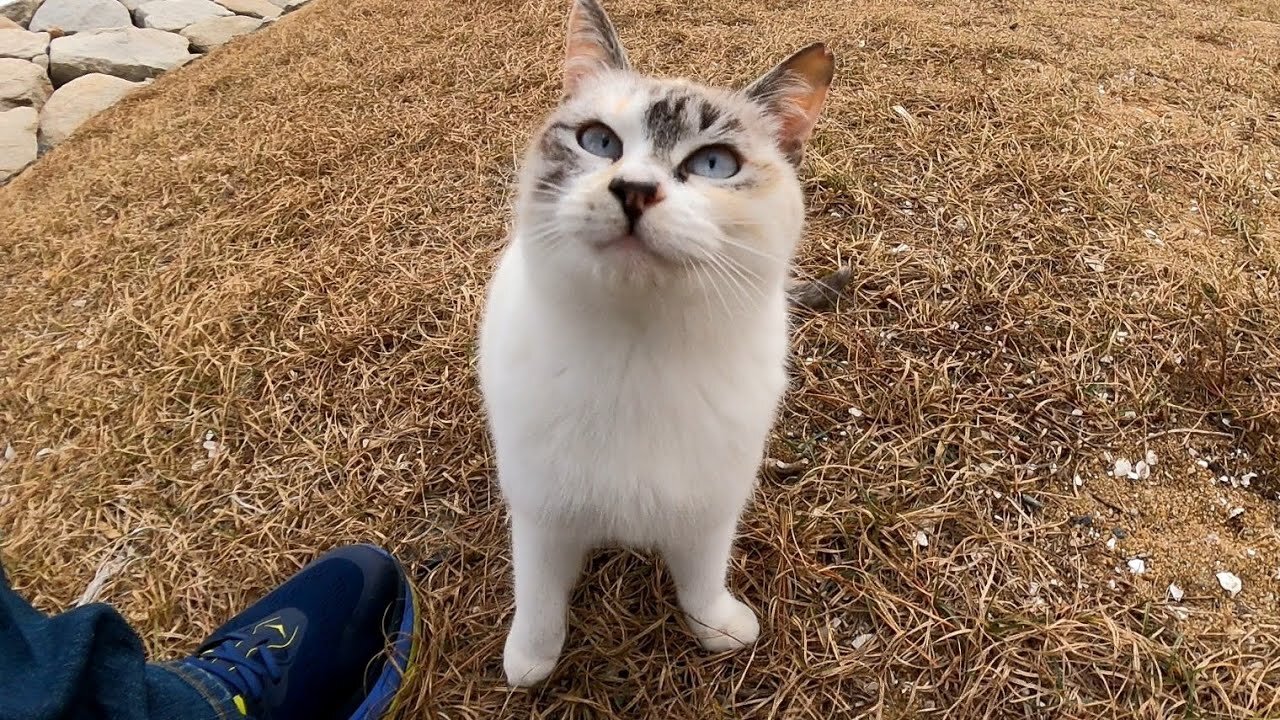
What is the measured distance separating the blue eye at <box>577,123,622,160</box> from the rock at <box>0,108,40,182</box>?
458cm

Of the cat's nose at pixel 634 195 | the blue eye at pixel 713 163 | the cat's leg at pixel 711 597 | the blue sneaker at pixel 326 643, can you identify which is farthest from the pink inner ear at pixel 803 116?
the blue sneaker at pixel 326 643

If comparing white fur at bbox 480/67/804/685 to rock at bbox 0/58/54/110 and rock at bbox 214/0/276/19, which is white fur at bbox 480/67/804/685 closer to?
rock at bbox 0/58/54/110

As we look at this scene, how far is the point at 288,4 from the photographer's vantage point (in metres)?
6.41

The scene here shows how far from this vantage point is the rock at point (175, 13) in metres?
5.85

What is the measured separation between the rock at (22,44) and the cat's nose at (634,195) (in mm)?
6654

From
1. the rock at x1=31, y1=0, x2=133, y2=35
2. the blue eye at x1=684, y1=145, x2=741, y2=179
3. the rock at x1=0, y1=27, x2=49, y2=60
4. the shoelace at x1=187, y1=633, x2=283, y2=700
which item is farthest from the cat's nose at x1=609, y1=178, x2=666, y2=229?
the rock at x1=31, y1=0, x2=133, y2=35

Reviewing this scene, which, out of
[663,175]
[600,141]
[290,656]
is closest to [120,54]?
[290,656]

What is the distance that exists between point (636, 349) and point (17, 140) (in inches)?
201

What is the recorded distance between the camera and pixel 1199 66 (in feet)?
11.8

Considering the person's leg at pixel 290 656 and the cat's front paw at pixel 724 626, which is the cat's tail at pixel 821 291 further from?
the person's leg at pixel 290 656

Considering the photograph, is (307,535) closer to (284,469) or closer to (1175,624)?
(284,469)

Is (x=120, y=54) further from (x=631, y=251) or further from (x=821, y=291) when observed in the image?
(x=631, y=251)

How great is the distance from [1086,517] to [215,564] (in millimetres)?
2321

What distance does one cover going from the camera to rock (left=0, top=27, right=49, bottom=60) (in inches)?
213
